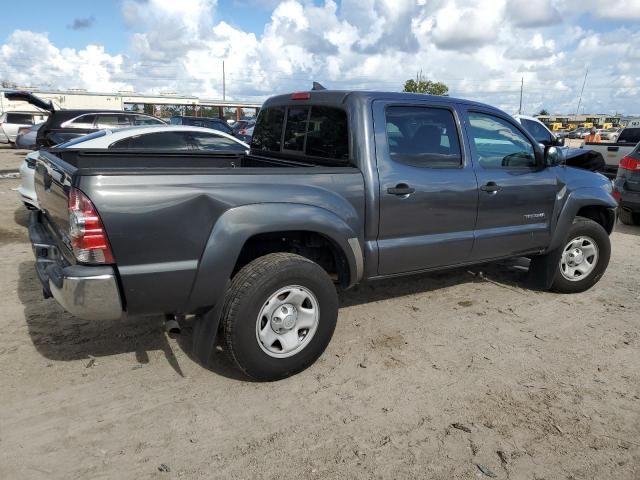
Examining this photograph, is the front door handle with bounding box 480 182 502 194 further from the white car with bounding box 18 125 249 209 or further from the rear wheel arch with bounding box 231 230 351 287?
the white car with bounding box 18 125 249 209

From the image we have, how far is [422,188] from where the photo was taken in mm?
3873

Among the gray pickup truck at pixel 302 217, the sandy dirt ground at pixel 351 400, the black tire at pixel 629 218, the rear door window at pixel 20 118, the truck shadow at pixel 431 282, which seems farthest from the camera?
the rear door window at pixel 20 118

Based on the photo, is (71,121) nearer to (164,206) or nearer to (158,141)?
(158,141)

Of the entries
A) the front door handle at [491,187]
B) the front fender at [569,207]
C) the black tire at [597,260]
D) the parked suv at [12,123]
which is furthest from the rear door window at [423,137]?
the parked suv at [12,123]

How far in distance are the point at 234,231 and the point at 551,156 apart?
3215 mm

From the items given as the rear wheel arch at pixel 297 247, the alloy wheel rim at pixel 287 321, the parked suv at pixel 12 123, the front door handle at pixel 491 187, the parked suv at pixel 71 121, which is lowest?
the parked suv at pixel 12 123

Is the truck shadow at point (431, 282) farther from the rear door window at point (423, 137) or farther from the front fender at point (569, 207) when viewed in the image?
the rear door window at point (423, 137)

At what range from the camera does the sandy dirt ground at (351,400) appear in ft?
8.64

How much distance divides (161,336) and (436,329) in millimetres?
2265

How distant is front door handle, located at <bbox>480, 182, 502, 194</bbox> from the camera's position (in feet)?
13.9

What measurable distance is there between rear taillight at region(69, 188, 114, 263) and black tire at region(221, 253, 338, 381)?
777 mm

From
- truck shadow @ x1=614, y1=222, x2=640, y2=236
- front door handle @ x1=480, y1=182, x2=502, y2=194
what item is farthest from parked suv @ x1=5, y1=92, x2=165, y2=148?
truck shadow @ x1=614, y1=222, x2=640, y2=236

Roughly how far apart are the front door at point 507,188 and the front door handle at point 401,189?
791mm

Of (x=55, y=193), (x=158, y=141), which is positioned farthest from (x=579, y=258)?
(x=158, y=141)
